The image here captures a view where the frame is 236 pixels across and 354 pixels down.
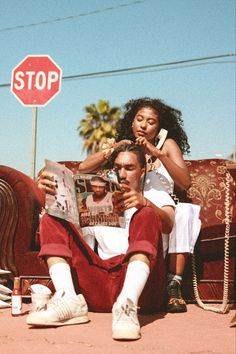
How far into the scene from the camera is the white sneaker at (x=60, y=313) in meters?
2.44

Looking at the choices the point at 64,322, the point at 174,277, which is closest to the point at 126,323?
the point at 64,322

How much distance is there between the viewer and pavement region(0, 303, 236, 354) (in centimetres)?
210

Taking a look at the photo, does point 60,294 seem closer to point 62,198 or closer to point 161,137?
point 62,198

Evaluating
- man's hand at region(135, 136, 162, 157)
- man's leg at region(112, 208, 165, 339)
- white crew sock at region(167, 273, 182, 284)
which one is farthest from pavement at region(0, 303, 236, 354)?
man's hand at region(135, 136, 162, 157)

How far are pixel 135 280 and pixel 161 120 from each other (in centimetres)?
183

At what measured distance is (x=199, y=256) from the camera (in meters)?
3.58

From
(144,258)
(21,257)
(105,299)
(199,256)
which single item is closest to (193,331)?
(144,258)

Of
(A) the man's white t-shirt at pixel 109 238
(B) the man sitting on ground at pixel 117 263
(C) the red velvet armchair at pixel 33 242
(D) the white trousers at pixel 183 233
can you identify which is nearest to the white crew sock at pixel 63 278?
(B) the man sitting on ground at pixel 117 263

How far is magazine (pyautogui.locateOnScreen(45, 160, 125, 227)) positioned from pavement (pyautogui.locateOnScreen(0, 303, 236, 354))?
577 mm

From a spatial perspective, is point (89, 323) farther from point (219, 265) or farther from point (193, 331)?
point (219, 265)

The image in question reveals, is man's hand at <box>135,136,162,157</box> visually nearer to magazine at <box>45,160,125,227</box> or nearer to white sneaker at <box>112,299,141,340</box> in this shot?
magazine at <box>45,160,125,227</box>

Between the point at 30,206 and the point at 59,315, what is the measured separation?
4.53 feet

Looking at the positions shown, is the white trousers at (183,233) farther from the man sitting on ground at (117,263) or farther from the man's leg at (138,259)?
the man's leg at (138,259)

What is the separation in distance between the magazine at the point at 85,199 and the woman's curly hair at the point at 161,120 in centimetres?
136
